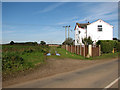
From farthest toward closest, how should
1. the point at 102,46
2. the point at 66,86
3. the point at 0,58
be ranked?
the point at 102,46 → the point at 0,58 → the point at 66,86

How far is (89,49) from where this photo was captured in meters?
21.0

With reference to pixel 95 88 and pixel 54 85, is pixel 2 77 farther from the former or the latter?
pixel 95 88

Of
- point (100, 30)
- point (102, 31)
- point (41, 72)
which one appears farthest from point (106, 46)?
point (41, 72)

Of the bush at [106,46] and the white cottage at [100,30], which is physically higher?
the white cottage at [100,30]

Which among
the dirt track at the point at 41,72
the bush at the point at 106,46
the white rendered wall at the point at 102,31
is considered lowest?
the dirt track at the point at 41,72

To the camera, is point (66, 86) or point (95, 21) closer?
point (66, 86)

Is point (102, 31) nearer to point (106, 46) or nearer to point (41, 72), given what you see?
point (106, 46)

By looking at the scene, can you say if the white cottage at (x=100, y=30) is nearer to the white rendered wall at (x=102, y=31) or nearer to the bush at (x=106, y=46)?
the white rendered wall at (x=102, y=31)

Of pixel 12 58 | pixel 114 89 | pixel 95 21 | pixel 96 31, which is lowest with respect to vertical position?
pixel 114 89

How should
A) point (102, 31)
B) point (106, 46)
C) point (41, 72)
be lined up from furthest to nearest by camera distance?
point (102, 31) < point (106, 46) < point (41, 72)

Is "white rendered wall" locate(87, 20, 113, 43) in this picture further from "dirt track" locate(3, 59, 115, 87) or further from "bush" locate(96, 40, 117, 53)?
"dirt track" locate(3, 59, 115, 87)

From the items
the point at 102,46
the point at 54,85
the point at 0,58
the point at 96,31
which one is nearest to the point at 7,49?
the point at 0,58

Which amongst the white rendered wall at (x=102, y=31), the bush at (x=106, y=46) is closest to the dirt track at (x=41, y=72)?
the bush at (x=106, y=46)

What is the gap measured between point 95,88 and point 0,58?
9.36 meters
